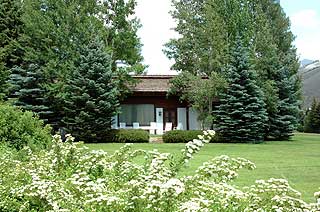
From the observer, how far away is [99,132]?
853 inches

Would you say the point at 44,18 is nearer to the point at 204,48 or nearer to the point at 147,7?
the point at 147,7

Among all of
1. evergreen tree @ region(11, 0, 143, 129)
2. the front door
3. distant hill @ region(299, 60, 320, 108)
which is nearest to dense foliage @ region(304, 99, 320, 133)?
distant hill @ region(299, 60, 320, 108)

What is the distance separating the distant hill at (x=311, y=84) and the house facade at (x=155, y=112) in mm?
18116

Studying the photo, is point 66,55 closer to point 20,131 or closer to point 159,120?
point 159,120

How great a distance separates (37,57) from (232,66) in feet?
34.9

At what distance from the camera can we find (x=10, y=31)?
2634 centimetres

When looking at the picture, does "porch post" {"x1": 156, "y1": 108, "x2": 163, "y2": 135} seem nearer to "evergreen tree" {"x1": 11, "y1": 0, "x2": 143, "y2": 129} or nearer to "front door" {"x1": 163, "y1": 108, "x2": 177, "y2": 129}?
"front door" {"x1": 163, "y1": 108, "x2": 177, "y2": 129}

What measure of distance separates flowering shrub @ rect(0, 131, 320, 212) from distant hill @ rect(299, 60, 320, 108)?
39.6 metres

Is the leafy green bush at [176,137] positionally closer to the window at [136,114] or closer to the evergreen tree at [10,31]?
the window at [136,114]

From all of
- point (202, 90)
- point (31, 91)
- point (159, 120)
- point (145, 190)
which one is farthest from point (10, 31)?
point (145, 190)

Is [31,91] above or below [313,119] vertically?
above

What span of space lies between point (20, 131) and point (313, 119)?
29.9 meters

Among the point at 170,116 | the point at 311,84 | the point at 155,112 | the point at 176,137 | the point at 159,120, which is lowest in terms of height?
the point at 176,137

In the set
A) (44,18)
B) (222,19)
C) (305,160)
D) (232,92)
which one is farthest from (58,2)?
(305,160)
